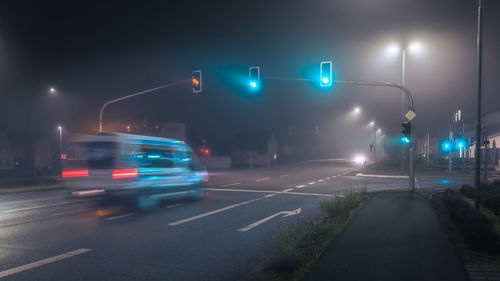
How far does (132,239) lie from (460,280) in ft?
20.4

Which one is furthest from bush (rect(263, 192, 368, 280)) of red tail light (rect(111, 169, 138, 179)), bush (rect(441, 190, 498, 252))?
red tail light (rect(111, 169, 138, 179))

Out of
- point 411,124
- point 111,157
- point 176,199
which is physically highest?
point 411,124

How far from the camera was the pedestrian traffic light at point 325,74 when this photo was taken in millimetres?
13742

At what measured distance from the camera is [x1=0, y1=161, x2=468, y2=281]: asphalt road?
532 centimetres

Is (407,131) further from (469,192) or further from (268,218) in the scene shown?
(268,218)

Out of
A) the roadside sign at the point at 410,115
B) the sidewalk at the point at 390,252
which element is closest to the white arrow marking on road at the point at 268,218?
the sidewalk at the point at 390,252

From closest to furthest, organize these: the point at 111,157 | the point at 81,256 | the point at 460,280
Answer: the point at 460,280, the point at 81,256, the point at 111,157

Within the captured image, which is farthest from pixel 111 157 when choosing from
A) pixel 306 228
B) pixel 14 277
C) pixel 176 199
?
pixel 306 228

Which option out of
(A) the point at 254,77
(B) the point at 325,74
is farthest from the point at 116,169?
(B) the point at 325,74

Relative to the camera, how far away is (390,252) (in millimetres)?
5699

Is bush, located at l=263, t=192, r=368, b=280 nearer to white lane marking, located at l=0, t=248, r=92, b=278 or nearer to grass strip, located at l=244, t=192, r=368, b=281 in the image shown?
grass strip, located at l=244, t=192, r=368, b=281

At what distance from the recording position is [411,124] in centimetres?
1505

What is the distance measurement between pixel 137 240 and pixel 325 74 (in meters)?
10.0

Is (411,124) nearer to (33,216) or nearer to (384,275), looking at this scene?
(384,275)
